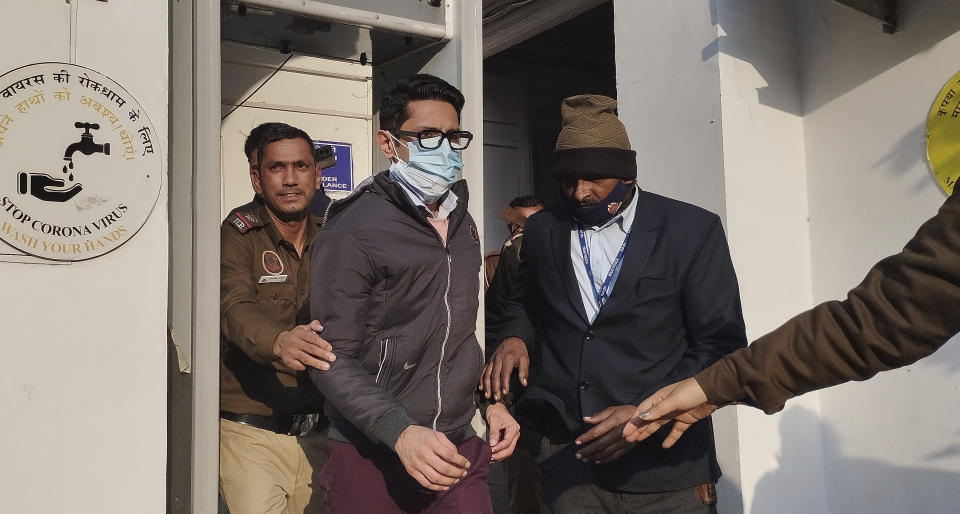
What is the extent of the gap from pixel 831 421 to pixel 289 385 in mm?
2832

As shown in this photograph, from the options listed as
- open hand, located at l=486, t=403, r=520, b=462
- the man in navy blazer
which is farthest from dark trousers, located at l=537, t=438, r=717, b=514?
open hand, located at l=486, t=403, r=520, b=462

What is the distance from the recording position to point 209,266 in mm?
3160

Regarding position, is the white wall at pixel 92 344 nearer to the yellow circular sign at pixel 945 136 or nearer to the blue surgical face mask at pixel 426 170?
the blue surgical face mask at pixel 426 170

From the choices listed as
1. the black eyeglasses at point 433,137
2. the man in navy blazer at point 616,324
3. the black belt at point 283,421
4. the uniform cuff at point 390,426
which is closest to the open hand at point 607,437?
the man in navy blazer at point 616,324

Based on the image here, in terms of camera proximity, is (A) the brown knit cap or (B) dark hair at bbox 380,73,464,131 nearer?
(B) dark hair at bbox 380,73,464,131

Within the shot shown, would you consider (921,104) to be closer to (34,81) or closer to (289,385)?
(289,385)

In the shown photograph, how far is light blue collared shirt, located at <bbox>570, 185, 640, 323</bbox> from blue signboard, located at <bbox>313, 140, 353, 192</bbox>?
142cm

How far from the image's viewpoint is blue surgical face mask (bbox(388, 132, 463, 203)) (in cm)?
308

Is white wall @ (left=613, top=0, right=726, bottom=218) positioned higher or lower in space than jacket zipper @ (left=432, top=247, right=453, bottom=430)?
higher

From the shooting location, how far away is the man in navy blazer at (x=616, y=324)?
324 centimetres

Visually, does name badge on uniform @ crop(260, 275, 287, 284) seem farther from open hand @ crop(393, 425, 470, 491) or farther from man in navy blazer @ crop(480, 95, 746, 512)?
open hand @ crop(393, 425, 470, 491)

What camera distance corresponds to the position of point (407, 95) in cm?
315

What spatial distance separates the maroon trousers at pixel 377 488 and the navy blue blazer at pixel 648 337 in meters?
0.59

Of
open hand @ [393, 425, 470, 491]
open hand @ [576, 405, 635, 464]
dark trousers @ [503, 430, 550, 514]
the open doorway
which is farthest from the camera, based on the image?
the open doorway
